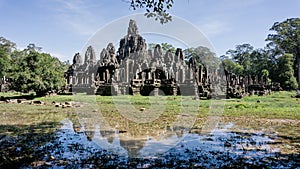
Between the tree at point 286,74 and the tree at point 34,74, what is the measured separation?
4417 cm

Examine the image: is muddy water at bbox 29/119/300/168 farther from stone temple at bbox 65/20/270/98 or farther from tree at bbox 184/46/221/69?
tree at bbox 184/46/221/69

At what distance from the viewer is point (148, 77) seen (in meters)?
36.3

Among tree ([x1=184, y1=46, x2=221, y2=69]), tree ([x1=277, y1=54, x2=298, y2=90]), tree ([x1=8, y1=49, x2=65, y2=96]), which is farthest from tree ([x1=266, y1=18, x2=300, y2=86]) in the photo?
tree ([x1=8, y1=49, x2=65, y2=96])

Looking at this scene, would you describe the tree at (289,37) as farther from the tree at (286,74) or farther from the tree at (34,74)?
the tree at (34,74)

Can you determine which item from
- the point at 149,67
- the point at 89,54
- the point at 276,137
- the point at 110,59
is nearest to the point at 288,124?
the point at 276,137

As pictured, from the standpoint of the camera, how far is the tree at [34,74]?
25.2 m

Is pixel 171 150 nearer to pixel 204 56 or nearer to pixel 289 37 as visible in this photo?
pixel 289 37

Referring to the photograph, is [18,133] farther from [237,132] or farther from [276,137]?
[276,137]

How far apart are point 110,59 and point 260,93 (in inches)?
885

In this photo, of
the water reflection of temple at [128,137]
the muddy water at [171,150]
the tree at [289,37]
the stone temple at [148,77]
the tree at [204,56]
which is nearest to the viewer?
the muddy water at [171,150]

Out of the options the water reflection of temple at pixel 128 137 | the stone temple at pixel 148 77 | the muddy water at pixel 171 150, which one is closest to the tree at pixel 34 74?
the stone temple at pixel 148 77

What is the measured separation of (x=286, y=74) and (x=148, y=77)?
108 feet

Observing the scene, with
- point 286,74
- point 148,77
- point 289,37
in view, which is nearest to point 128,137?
point 148,77

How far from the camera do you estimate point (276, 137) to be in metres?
9.16
